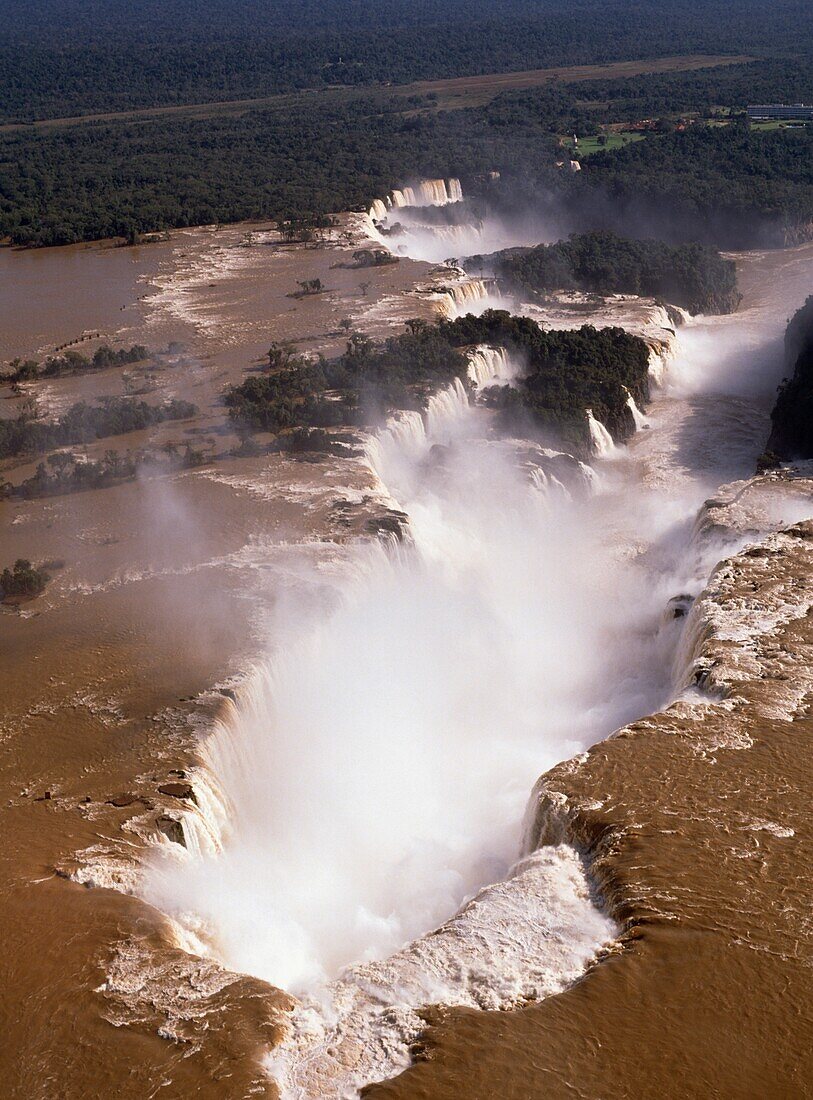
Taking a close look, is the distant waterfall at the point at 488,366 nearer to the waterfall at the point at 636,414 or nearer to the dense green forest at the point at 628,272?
the waterfall at the point at 636,414

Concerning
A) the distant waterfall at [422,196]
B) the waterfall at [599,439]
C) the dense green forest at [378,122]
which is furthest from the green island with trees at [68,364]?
the distant waterfall at [422,196]

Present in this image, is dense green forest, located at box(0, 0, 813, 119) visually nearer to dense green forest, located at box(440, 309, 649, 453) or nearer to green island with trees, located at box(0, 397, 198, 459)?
dense green forest, located at box(440, 309, 649, 453)

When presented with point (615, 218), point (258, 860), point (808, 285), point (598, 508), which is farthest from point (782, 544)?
point (615, 218)

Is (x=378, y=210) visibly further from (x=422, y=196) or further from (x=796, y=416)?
(x=796, y=416)

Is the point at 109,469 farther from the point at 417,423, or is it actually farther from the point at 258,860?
the point at 258,860

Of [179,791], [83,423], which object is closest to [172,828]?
[179,791]

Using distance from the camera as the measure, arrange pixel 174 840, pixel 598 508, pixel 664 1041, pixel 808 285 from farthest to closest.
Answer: pixel 808 285, pixel 598 508, pixel 174 840, pixel 664 1041
